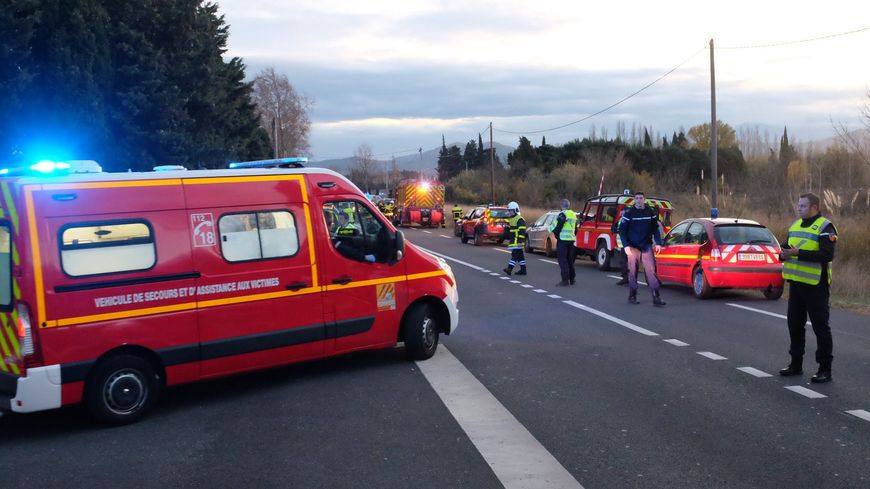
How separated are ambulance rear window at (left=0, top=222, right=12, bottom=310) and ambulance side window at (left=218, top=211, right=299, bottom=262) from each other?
67.2 inches

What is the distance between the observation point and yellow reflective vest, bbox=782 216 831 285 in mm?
7629

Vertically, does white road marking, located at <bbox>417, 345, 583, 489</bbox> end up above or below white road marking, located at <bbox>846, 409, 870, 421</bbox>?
above

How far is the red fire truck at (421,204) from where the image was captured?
160 feet

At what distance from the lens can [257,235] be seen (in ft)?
24.3

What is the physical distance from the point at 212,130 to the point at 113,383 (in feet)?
120

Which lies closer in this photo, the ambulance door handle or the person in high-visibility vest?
the person in high-visibility vest

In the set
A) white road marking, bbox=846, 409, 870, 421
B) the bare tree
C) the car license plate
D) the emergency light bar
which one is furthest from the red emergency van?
the bare tree

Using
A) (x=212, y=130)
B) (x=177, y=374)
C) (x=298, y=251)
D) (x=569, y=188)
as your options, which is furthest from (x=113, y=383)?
(x=569, y=188)

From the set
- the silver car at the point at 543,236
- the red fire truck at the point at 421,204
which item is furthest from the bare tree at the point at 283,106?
the silver car at the point at 543,236

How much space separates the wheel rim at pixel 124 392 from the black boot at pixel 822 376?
6143 mm

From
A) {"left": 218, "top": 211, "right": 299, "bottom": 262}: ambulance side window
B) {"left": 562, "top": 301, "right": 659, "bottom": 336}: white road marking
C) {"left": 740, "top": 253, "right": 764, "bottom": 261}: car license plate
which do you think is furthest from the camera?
{"left": 740, "top": 253, "right": 764, "bottom": 261}: car license plate

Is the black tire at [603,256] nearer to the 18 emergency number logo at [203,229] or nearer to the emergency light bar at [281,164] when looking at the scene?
the emergency light bar at [281,164]

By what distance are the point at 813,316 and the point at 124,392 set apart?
6.38 m

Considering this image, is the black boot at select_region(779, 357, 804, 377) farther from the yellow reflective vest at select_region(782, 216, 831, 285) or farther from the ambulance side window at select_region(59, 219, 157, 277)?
the ambulance side window at select_region(59, 219, 157, 277)
